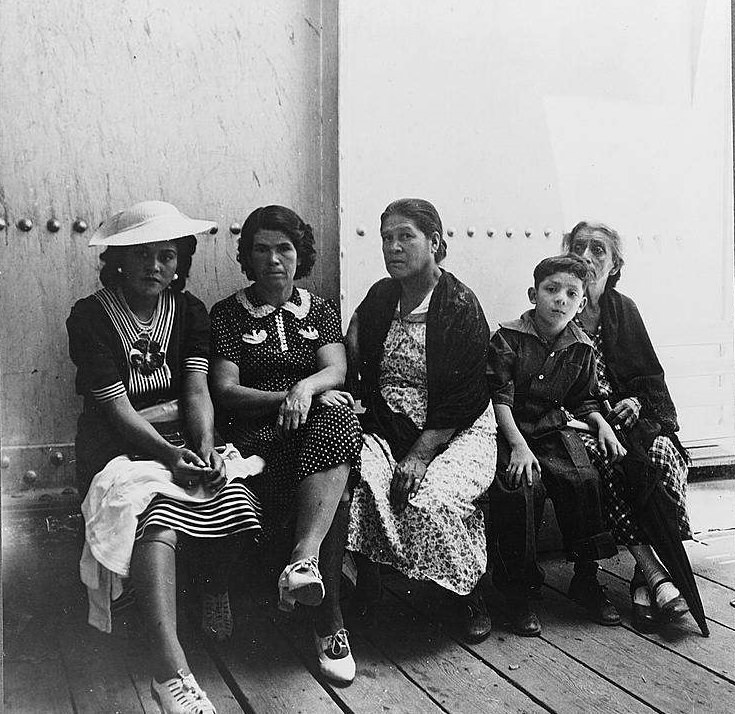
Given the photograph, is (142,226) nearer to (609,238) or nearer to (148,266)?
(148,266)

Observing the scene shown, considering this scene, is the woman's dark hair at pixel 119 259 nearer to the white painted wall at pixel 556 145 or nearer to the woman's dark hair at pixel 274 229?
the woman's dark hair at pixel 274 229

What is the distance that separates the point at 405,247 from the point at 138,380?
91 centimetres

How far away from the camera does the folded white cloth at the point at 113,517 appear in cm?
204

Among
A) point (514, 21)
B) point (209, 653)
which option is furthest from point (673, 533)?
point (514, 21)

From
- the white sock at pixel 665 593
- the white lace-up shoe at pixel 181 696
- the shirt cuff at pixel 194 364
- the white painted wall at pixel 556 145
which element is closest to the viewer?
the white lace-up shoe at pixel 181 696

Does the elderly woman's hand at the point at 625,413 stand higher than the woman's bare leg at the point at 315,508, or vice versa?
the elderly woman's hand at the point at 625,413

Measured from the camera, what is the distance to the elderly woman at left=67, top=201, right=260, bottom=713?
79.7 inches

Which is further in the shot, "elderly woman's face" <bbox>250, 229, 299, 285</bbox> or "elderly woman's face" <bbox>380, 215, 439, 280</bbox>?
"elderly woman's face" <bbox>380, 215, 439, 280</bbox>

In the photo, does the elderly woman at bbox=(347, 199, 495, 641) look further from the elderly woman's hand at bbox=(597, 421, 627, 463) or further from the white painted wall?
the elderly woman's hand at bbox=(597, 421, 627, 463)

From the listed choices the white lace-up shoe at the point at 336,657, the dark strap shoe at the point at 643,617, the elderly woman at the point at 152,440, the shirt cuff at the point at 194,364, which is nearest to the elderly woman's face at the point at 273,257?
the elderly woman at the point at 152,440

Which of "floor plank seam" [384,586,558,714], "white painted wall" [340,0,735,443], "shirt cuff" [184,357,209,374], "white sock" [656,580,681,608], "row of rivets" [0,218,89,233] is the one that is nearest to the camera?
"row of rivets" [0,218,89,233]

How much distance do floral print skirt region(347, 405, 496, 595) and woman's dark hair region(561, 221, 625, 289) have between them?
0.87 meters

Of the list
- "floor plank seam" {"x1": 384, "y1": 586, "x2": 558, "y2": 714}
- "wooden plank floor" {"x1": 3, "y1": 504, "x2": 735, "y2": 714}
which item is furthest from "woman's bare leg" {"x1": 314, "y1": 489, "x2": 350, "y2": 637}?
"floor plank seam" {"x1": 384, "y1": 586, "x2": 558, "y2": 714}

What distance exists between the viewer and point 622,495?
269 centimetres
